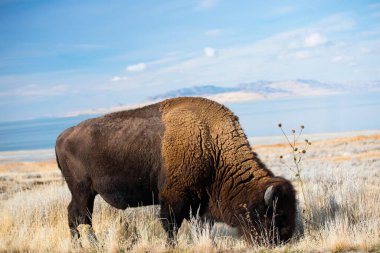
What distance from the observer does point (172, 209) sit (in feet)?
26.1

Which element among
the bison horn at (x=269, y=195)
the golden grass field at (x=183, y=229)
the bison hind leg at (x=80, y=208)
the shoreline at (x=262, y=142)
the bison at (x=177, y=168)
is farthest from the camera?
the shoreline at (x=262, y=142)

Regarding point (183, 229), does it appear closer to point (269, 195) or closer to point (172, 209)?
point (172, 209)

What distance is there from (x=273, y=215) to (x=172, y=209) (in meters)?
1.62

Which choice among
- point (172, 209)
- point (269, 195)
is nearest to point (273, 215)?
point (269, 195)

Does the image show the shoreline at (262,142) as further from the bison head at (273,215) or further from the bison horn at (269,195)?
A: the bison horn at (269,195)

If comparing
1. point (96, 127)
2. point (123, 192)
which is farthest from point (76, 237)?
point (96, 127)

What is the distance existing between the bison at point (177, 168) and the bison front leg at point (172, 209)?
15 mm

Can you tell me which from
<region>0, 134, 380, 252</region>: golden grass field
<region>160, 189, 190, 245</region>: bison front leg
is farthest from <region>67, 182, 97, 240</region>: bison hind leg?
<region>160, 189, 190, 245</region>: bison front leg

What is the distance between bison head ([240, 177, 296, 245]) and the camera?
732cm

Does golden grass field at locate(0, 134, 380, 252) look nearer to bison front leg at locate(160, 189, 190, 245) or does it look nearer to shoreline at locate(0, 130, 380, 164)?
bison front leg at locate(160, 189, 190, 245)

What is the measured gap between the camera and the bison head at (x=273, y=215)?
24.0 ft

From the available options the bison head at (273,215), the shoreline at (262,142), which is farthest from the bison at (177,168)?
the shoreline at (262,142)

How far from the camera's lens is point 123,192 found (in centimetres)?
838

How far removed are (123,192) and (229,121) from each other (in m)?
2.08
